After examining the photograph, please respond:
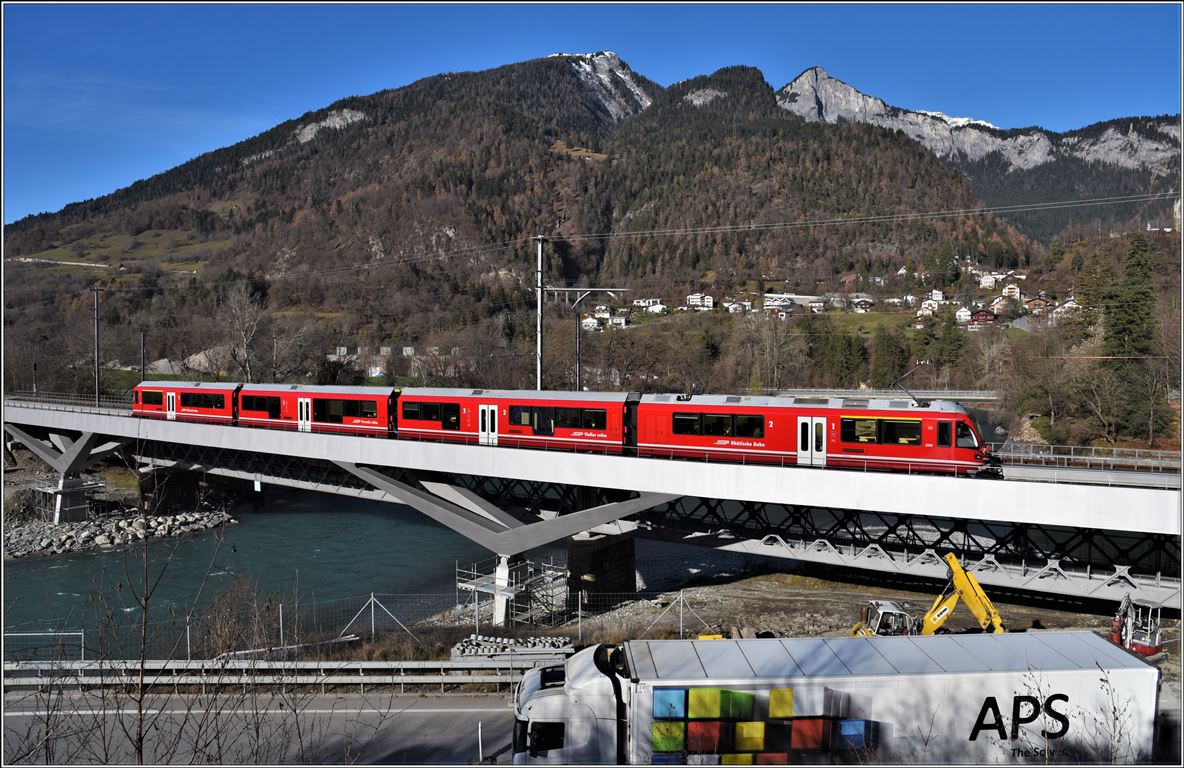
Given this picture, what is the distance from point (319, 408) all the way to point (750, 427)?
17718 millimetres

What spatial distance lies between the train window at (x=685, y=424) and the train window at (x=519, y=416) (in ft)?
16.4

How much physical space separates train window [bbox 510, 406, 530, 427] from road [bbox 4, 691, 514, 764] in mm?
11368

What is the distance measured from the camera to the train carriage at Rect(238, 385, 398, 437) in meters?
29.2

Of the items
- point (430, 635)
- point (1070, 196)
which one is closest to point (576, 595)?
point (430, 635)

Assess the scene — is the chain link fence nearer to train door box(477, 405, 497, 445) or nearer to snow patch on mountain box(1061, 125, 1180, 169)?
train door box(477, 405, 497, 445)

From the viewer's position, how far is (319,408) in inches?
1211

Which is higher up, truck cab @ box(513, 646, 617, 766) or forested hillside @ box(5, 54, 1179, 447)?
forested hillside @ box(5, 54, 1179, 447)

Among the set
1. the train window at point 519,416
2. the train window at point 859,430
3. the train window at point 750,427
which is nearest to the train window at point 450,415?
the train window at point 519,416

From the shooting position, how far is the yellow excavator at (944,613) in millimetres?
16609

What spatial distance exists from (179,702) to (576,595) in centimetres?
1290

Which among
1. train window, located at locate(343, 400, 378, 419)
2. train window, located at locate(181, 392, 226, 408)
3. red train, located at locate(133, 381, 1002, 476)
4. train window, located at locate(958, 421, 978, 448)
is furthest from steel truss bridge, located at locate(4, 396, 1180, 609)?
train window, located at locate(343, 400, 378, 419)

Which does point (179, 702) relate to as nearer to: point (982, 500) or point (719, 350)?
point (982, 500)

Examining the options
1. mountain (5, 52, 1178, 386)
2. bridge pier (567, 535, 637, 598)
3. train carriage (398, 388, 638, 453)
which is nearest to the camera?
train carriage (398, 388, 638, 453)

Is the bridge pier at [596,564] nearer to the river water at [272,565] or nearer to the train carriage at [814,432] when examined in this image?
the train carriage at [814,432]
